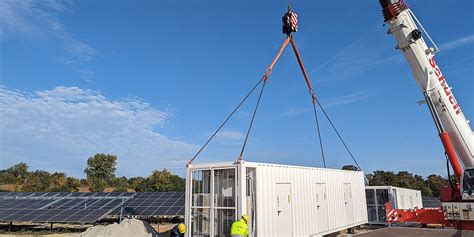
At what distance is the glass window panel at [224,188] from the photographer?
981 cm

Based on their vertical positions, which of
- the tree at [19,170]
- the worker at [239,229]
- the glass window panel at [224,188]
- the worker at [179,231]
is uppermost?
the tree at [19,170]

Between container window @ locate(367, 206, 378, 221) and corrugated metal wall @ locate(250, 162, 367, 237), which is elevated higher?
corrugated metal wall @ locate(250, 162, 367, 237)

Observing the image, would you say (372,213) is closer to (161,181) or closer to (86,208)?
(86,208)

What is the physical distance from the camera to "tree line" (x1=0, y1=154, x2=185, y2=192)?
48.9 m

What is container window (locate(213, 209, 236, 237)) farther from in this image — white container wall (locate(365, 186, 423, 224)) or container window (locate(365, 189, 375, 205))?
container window (locate(365, 189, 375, 205))

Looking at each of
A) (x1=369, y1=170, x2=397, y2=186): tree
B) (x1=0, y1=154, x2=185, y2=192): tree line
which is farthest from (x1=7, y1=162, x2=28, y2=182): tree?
(x1=369, y1=170, x2=397, y2=186): tree

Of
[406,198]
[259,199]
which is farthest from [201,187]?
[406,198]

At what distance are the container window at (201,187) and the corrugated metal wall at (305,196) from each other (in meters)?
1.83

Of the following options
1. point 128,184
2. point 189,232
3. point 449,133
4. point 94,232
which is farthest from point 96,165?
point 449,133

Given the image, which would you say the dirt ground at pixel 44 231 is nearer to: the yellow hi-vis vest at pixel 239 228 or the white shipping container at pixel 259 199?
the white shipping container at pixel 259 199

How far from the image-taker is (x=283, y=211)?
1034cm

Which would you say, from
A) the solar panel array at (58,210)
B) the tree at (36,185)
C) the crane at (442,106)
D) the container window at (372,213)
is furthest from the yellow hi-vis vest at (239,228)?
the tree at (36,185)

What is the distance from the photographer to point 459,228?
11.9 meters

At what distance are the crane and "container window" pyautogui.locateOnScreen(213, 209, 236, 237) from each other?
344 inches
